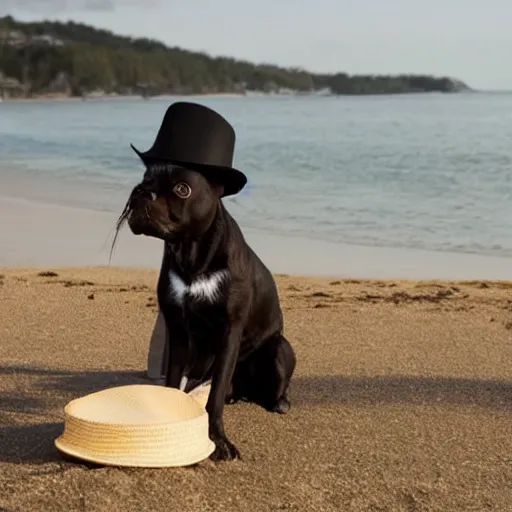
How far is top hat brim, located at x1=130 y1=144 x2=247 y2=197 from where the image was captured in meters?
3.92

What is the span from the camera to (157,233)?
152 inches

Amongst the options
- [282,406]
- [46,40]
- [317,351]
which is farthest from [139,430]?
[46,40]

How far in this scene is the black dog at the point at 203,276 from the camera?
152 inches

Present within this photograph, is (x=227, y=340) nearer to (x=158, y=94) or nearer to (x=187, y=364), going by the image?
(x=187, y=364)

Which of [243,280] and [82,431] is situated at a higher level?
[243,280]

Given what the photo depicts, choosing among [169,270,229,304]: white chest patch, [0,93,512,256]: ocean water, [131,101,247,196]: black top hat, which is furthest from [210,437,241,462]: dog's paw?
[0,93,512,256]: ocean water

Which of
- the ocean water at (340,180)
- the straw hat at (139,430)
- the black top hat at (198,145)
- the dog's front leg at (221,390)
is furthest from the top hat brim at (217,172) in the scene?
the ocean water at (340,180)

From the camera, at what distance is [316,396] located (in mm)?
5445

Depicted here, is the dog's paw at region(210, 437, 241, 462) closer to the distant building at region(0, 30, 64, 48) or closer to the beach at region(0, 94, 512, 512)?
the beach at region(0, 94, 512, 512)

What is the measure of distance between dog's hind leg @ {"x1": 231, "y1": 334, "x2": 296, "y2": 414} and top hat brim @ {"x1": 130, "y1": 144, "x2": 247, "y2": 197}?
2.96 feet

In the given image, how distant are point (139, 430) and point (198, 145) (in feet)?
3.52

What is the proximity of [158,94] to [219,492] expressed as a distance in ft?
293

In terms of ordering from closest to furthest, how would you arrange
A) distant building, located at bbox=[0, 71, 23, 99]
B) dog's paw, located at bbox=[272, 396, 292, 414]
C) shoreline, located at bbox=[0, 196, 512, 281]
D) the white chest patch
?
the white chest patch, dog's paw, located at bbox=[272, 396, 292, 414], shoreline, located at bbox=[0, 196, 512, 281], distant building, located at bbox=[0, 71, 23, 99]

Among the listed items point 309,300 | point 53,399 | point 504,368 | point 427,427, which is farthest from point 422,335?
point 53,399
